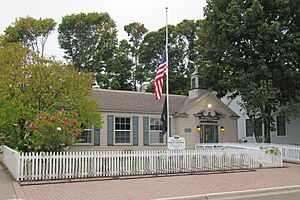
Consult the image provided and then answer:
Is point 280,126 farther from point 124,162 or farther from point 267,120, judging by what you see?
point 124,162

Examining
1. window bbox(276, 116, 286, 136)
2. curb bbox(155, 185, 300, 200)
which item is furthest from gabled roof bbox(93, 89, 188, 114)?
curb bbox(155, 185, 300, 200)

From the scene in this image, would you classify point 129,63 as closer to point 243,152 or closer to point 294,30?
point 294,30

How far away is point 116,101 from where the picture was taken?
24641mm

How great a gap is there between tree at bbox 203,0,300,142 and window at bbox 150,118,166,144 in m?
5.56

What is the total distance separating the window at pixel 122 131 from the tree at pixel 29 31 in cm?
1907

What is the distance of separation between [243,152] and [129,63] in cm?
2917

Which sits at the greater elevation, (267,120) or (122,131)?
(267,120)

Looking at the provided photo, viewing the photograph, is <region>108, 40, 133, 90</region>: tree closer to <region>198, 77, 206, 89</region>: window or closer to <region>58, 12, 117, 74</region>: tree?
<region>58, 12, 117, 74</region>: tree

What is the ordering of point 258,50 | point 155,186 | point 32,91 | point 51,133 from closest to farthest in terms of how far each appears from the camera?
point 155,186
point 51,133
point 32,91
point 258,50

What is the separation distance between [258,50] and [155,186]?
51.2 ft

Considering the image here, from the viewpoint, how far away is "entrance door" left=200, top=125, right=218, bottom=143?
25917 mm

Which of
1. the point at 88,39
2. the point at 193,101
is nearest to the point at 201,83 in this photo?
the point at 193,101

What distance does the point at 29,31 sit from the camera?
1547 inches

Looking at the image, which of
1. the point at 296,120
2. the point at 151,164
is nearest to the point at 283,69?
the point at 296,120
